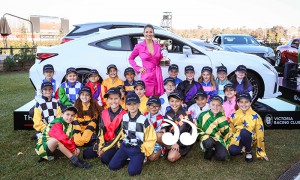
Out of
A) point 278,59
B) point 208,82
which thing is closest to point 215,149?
point 208,82

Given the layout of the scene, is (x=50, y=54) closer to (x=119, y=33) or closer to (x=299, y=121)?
(x=119, y=33)

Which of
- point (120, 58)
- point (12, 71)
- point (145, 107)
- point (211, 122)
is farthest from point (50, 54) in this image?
point (12, 71)

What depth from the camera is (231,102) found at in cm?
446

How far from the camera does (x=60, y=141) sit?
3.48 metres

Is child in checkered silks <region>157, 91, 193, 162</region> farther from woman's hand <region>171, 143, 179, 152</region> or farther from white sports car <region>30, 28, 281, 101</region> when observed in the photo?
white sports car <region>30, 28, 281, 101</region>

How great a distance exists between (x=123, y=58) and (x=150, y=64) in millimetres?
738

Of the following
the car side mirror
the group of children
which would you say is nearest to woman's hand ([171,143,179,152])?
the group of children

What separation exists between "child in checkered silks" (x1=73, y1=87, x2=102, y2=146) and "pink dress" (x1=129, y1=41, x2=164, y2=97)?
970mm

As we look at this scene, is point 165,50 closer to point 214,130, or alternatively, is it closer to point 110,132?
point 214,130

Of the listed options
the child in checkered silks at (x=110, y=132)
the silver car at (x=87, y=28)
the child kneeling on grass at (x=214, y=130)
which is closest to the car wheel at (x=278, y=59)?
the silver car at (x=87, y=28)

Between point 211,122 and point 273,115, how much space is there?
63.6 inches

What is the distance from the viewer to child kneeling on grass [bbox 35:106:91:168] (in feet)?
11.4

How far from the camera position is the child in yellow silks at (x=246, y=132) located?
12.0 feet

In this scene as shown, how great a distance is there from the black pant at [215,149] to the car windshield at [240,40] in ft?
30.9
